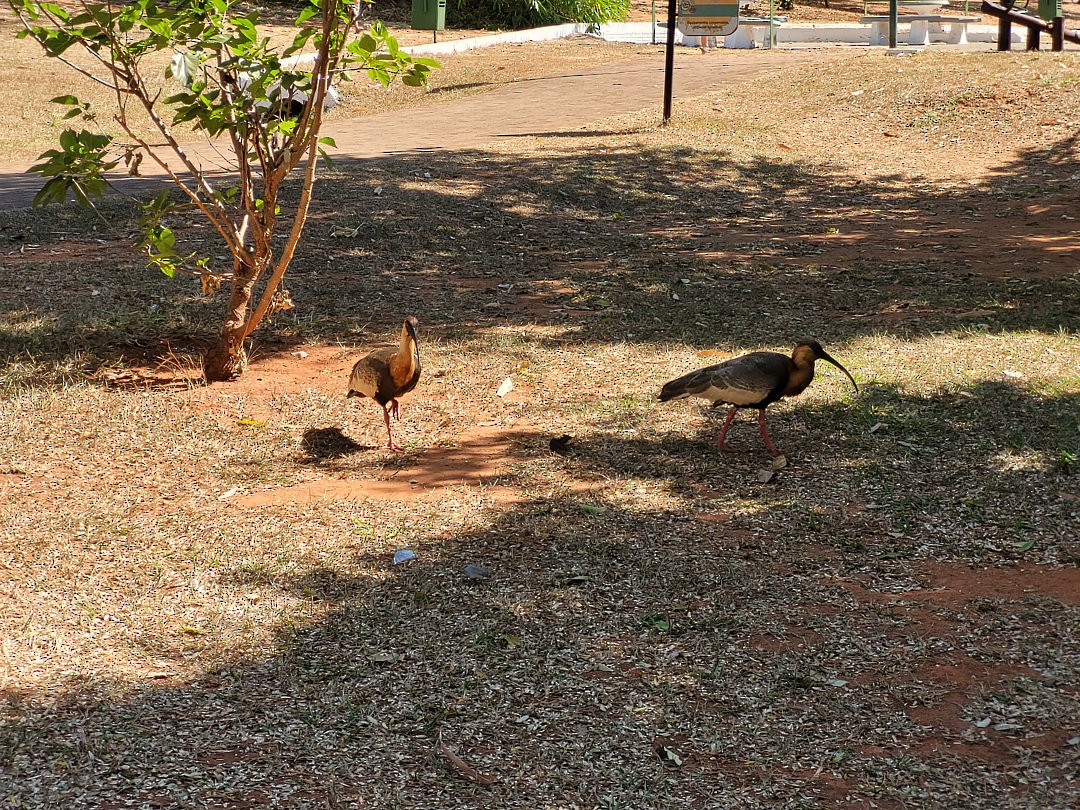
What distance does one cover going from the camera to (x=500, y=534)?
4.78m

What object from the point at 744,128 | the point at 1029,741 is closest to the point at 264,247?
the point at 1029,741

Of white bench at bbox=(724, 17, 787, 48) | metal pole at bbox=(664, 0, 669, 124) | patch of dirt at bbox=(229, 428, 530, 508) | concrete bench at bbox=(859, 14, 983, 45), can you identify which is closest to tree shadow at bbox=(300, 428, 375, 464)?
patch of dirt at bbox=(229, 428, 530, 508)

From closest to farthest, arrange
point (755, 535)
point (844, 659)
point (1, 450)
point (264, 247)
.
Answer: point (844, 659)
point (755, 535)
point (1, 450)
point (264, 247)

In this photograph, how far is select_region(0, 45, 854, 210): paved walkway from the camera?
526 inches

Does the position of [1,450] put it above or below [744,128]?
below

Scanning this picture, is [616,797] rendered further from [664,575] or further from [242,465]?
[242,465]

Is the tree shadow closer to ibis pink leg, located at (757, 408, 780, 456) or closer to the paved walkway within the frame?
ibis pink leg, located at (757, 408, 780, 456)

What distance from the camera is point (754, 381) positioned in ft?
17.7

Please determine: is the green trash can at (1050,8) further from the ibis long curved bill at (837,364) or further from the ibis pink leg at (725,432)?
the ibis pink leg at (725,432)

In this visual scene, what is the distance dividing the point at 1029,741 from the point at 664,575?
4.78 feet

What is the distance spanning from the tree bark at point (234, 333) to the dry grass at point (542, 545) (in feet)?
0.60

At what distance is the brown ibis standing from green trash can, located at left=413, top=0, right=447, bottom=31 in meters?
18.3

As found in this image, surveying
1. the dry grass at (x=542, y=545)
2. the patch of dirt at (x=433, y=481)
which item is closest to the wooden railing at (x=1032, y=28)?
the dry grass at (x=542, y=545)

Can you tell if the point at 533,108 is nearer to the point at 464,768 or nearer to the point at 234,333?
the point at 234,333
